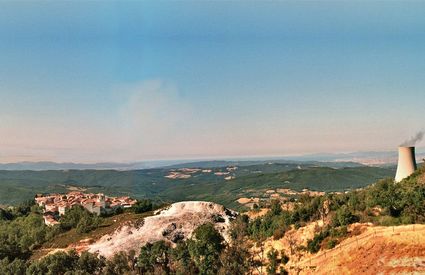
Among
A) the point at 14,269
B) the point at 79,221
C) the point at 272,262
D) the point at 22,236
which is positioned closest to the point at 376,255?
the point at 272,262

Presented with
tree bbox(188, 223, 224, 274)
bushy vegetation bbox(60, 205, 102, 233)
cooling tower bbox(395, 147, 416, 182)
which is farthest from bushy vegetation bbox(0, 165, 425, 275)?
bushy vegetation bbox(60, 205, 102, 233)

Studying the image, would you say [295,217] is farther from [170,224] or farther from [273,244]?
[170,224]

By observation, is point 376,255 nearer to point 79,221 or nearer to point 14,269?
point 14,269

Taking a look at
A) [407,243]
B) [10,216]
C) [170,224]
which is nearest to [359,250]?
[407,243]

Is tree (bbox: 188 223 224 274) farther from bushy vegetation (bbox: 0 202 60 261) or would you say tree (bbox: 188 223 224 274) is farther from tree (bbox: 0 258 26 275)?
bushy vegetation (bbox: 0 202 60 261)

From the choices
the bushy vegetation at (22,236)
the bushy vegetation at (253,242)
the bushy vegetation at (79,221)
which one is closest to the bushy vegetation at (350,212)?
the bushy vegetation at (253,242)

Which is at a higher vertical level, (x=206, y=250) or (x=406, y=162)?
(x=406, y=162)
